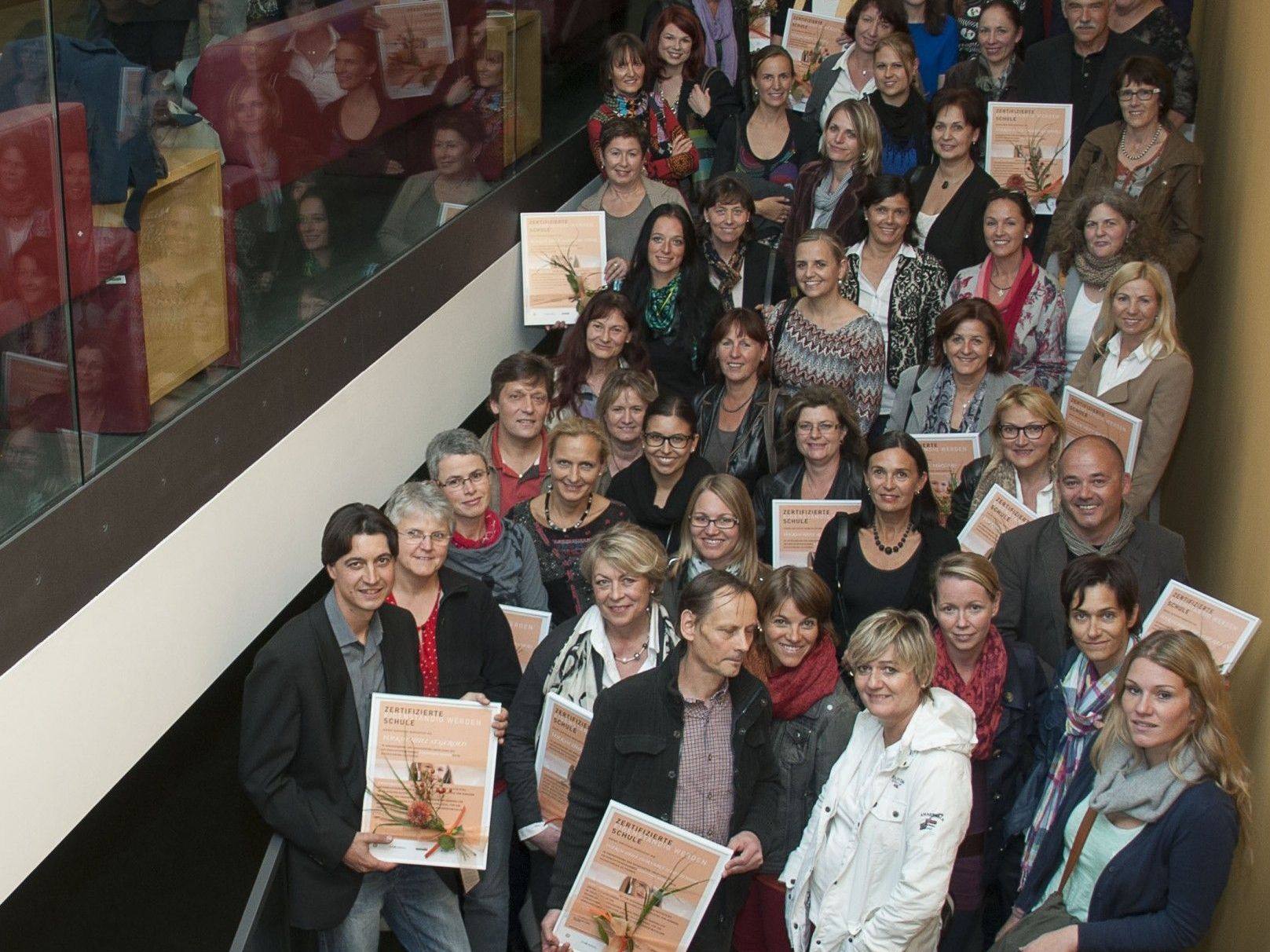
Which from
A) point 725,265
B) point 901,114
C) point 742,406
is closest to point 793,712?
point 742,406

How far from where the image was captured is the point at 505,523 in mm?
5117

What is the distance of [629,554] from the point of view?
4.42 meters

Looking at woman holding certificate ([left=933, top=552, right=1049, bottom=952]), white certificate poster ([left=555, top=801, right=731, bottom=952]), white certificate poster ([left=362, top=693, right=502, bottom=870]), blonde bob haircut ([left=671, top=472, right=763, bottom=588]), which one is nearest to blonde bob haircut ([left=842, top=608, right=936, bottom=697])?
woman holding certificate ([left=933, top=552, right=1049, bottom=952])

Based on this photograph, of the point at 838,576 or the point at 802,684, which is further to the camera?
the point at 838,576

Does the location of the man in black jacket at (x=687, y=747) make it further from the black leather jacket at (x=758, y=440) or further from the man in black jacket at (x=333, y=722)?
the black leather jacket at (x=758, y=440)

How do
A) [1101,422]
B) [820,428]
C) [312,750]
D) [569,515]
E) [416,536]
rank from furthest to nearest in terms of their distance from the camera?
[1101,422]
[820,428]
[569,515]
[416,536]
[312,750]

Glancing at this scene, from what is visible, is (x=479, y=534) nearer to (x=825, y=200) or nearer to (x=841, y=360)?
(x=841, y=360)

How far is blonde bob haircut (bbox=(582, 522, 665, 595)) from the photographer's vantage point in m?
4.42

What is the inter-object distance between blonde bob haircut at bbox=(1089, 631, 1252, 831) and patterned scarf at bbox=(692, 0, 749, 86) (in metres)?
Result: 5.17

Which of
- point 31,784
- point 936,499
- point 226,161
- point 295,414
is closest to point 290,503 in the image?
point 295,414

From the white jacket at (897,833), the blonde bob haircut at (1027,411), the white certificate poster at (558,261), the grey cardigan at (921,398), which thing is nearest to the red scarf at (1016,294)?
the grey cardigan at (921,398)

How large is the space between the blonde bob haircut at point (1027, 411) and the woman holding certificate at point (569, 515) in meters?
1.29

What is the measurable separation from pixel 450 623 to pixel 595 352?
1948mm

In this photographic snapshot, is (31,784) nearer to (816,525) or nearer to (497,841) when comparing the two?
(497,841)
